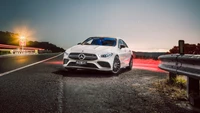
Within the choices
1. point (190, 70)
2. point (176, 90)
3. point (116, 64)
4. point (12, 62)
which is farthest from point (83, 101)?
point (12, 62)

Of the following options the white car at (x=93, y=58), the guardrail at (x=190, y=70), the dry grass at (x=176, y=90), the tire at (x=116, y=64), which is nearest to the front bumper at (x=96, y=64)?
the white car at (x=93, y=58)

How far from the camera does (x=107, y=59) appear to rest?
8430mm

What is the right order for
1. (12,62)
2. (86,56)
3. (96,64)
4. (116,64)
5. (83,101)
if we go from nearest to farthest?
(83,101) → (96,64) → (86,56) → (116,64) → (12,62)

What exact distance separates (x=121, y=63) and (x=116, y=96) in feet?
16.7

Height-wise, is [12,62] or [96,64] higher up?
[96,64]

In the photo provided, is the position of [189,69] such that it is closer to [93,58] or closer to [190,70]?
[190,70]

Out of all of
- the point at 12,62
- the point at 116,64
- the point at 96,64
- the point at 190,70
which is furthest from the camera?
the point at 12,62

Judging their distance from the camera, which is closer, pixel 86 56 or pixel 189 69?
pixel 189 69

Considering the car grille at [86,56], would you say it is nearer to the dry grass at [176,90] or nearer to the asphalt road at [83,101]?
the dry grass at [176,90]

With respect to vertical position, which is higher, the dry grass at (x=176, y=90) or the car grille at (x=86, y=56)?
the car grille at (x=86, y=56)

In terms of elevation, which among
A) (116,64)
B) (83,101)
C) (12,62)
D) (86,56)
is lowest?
(83,101)

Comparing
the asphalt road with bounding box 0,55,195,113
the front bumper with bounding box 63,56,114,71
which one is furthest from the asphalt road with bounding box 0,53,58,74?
the asphalt road with bounding box 0,55,195,113

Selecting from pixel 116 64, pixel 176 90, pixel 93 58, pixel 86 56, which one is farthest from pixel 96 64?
pixel 176 90

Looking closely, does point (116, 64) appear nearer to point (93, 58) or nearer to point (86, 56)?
point (93, 58)
